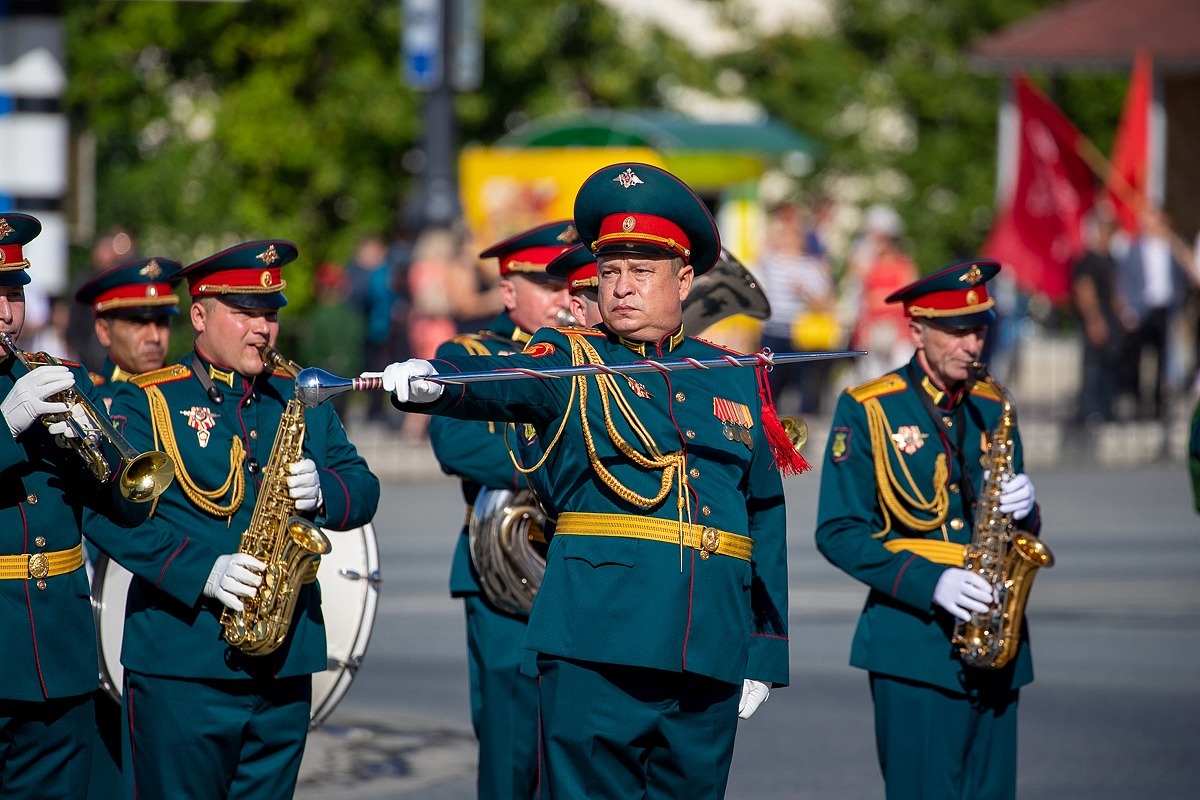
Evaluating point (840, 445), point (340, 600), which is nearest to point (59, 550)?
point (340, 600)

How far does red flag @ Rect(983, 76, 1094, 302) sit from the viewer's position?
→ 18.7 m

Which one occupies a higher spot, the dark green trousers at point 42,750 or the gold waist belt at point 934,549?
the gold waist belt at point 934,549

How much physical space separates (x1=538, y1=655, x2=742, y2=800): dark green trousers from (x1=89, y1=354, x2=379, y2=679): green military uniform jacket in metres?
1.01

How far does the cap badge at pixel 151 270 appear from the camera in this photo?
23.5 ft

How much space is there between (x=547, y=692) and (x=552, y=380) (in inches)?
29.6

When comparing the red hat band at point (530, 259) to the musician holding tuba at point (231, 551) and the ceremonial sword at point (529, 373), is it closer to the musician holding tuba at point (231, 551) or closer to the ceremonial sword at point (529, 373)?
the musician holding tuba at point (231, 551)

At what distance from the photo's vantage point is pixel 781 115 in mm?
32281

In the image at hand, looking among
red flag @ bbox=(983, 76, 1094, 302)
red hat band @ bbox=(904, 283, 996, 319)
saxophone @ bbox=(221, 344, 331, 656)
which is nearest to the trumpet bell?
saxophone @ bbox=(221, 344, 331, 656)

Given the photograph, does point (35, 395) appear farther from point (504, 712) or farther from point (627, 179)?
point (504, 712)

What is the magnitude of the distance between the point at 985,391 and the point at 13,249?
2979 mm

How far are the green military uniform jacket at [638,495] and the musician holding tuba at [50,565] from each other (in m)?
1.04

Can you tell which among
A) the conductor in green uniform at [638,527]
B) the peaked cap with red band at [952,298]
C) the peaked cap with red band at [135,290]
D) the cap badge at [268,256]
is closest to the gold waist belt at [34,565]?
the cap badge at [268,256]

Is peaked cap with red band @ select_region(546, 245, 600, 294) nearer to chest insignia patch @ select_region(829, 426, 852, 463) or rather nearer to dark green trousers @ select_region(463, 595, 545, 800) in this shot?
chest insignia patch @ select_region(829, 426, 852, 463)

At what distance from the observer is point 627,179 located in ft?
16.6
